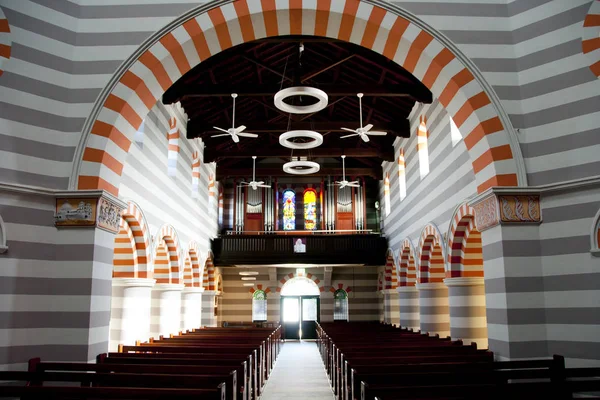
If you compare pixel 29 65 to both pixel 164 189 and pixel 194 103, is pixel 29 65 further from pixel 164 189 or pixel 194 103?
pixel 194 103

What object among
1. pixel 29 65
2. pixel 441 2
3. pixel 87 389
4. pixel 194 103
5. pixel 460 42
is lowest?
pixel 87 389

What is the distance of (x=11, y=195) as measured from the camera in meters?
5.59

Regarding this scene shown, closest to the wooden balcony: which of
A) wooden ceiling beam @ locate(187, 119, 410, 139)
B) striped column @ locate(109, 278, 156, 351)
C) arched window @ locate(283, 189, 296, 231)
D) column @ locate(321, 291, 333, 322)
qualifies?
arched window @ locate(283, 189, 296, 231)

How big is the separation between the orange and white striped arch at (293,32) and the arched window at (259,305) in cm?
1644

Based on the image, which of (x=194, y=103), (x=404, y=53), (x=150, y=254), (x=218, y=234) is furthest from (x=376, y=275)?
(x=404, y=53)

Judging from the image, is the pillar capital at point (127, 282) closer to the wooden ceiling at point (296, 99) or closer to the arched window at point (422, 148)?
the wooden ceiling at point (296, 99)

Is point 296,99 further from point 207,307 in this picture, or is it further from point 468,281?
point 207,307

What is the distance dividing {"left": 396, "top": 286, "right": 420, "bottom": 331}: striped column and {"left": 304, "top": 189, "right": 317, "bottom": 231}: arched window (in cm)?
647

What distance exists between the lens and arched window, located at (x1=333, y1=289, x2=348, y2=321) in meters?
22.0

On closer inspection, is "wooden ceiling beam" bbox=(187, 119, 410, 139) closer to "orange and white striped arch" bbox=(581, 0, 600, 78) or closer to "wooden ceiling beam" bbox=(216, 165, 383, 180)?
"wooden ceiling beam" bbox=(216, 165, 383, 180)

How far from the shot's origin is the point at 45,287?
5.71 meters

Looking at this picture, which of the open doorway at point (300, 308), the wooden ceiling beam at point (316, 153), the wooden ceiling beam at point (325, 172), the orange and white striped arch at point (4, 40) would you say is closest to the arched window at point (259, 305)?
the open doorway at point (300, 308)

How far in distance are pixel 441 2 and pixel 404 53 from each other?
76 centimetres

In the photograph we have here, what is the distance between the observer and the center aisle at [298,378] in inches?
370
